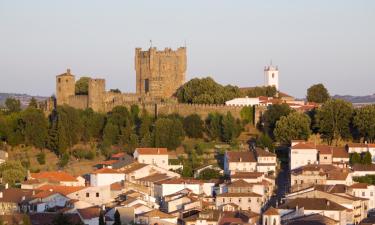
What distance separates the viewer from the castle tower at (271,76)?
71.2 metres

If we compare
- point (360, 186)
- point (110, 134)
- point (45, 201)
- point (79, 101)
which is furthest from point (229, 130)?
point (45, 201)

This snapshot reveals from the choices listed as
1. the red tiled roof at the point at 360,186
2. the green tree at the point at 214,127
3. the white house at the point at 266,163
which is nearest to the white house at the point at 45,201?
the white house at the point at 266,163

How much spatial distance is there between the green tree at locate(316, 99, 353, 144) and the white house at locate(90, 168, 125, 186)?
36.7 ft

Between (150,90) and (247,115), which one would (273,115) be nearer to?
(247,115)

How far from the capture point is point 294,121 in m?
52.6

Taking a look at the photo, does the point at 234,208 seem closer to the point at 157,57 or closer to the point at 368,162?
the point at 368,162

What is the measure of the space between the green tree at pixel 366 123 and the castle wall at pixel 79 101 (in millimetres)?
16063

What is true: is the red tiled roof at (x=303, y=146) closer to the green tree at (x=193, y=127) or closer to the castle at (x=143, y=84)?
the green tree at (x=193, y=127)

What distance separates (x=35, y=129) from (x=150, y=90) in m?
12.9

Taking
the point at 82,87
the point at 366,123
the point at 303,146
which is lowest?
the point at 303,146

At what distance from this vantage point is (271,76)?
234 feet

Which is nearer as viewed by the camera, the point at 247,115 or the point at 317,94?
the point at 247,115

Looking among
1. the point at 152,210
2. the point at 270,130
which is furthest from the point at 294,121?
the point at 152,210

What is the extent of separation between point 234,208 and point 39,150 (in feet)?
53.3
